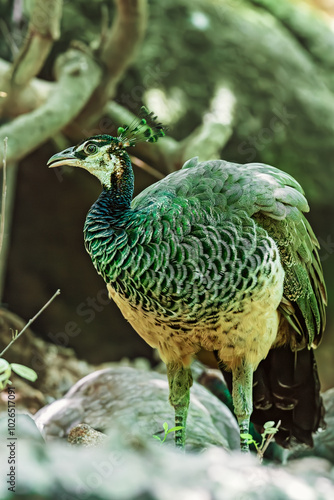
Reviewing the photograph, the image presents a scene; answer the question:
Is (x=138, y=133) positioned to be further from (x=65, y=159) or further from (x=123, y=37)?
(x=123, y=37)

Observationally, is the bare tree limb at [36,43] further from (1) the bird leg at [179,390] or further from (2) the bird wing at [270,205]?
(1) the bird leg at [179,390]

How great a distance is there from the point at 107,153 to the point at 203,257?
60 centimetres

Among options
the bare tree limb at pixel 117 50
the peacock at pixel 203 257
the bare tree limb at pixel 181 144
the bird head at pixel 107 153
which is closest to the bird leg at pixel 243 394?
the peacock at pixel 203 257

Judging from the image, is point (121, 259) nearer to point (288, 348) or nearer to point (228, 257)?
point (228, 257)

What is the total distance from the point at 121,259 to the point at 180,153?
246 centimetres

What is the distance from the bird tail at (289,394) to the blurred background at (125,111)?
1.71 meters

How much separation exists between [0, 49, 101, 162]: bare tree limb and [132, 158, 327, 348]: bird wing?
1724 millimetres

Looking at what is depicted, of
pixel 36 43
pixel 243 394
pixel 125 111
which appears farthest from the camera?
pixel 125 111

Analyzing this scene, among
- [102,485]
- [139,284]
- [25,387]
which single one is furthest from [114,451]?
[25,387]

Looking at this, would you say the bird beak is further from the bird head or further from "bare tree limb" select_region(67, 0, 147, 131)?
"bare tree limb" select_region(67, 0, 147, 131)

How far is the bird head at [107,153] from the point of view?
273cm

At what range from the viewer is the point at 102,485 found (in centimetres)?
109

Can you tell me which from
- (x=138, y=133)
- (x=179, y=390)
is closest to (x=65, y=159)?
(x=138, y=133)

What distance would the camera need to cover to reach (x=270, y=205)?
2.81 meters
